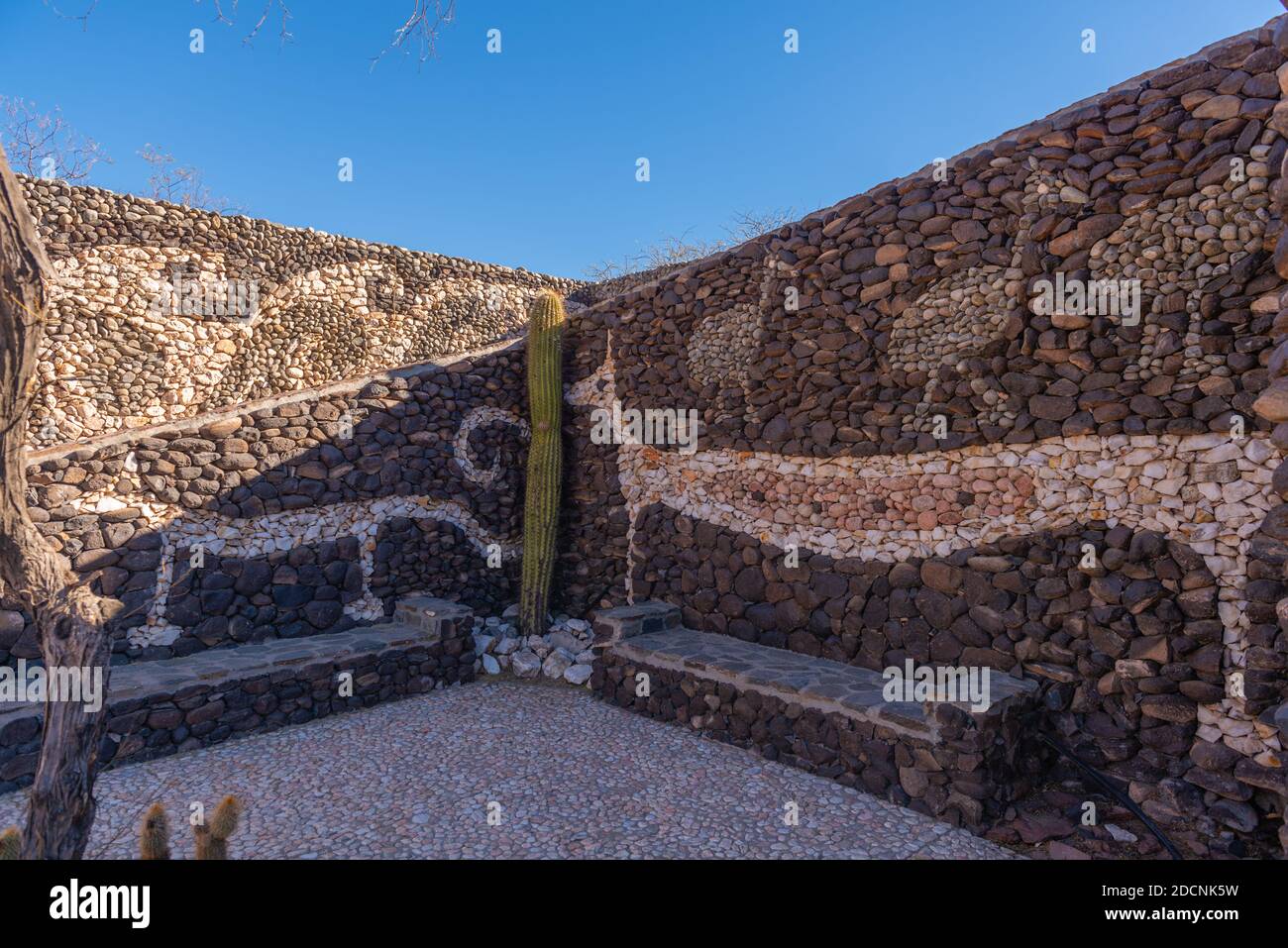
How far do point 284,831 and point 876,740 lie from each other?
12.7 ft

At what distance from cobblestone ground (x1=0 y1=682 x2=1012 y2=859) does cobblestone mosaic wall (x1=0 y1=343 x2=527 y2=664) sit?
1.44 metres

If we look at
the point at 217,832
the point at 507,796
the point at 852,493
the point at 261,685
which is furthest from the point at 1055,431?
the point at 261,685

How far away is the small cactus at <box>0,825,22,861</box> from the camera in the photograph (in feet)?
6.97

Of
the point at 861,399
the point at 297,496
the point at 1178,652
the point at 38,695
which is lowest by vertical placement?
the point at 38,695

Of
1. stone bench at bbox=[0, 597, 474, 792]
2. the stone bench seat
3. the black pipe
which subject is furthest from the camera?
stone bench at bbox=[0, 597, 474, 792]

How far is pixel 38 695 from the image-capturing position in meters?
5.24

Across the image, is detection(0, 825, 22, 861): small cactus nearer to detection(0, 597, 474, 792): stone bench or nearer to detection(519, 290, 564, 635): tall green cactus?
detection(0, 597, 474, 792): stone bench

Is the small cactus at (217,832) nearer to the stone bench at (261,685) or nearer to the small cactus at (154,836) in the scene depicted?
the small cactus at (154,836)

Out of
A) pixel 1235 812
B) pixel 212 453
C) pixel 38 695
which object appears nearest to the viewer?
pixel 1235 812

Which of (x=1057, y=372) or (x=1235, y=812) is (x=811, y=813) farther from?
(x=1057, y=372)

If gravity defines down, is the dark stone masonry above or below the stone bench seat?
above

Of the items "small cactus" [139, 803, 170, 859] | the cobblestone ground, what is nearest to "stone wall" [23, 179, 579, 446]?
the cobblestone ground
